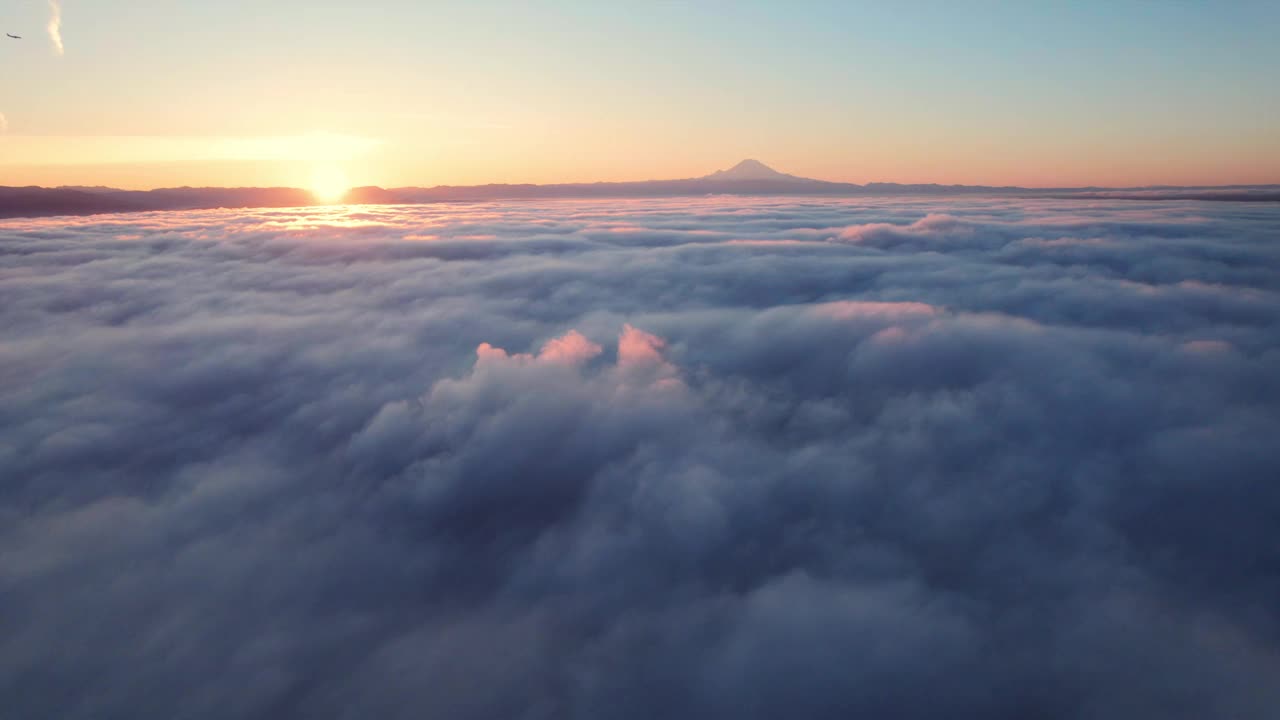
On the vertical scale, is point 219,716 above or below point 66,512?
below

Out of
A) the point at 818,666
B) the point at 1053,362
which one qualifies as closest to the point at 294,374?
the point at 818,666

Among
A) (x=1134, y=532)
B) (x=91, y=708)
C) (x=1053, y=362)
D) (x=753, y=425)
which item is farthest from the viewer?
(x=1053, y=362)

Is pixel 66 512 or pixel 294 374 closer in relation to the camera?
pixel 66 512

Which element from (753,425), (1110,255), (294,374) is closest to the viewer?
(753,425)

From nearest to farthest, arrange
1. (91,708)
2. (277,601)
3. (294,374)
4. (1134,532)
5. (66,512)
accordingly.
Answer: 1. (91,708)
2. (277,601)
3. (1134,532)
4. (66,512)
5. (294,374)

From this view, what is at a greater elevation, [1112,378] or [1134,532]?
[1112,378]

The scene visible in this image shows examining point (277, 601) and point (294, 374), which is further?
point (294, 374)

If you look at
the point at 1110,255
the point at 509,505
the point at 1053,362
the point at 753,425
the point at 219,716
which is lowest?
the point at 219,716

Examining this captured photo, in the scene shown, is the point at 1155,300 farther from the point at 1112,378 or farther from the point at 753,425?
the point at 753,425

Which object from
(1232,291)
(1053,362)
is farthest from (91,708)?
(1232,291)

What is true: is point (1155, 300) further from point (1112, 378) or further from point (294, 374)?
Result: point (294, 374)

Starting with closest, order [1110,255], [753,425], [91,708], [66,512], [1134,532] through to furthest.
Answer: [91,708]
[1134,532]
[66,512]
[753,425]
[1110,255]
